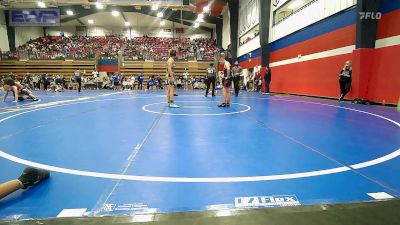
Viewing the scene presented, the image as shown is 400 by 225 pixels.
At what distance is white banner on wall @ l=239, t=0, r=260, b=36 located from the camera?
23.6 metres

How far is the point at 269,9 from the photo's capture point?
20.8 m

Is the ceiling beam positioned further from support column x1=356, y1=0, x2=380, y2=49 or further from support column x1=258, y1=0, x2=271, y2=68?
support column x1=356, y1=0, x2=380, y2=49

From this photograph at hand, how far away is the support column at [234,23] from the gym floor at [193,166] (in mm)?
25670

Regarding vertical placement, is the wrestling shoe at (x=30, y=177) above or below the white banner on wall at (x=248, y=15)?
below

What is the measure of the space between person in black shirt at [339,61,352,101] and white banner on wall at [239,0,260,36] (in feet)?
42.3

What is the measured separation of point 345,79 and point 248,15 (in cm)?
1625

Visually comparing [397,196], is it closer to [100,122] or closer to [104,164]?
[104,164]

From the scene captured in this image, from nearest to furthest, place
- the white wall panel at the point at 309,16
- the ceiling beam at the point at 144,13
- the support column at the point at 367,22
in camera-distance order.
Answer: the support column at the point at 367,22, the white wall panel at the point at 309,16, the ceiling beam at the point at 144,13

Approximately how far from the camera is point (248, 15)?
2598 cm

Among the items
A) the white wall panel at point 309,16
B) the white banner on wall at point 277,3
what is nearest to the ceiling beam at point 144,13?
the white banner on wall at point 277,3

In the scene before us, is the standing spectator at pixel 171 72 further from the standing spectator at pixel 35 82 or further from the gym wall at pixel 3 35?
the gym wall at pixel 3 35

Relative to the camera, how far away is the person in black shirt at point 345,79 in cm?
1145


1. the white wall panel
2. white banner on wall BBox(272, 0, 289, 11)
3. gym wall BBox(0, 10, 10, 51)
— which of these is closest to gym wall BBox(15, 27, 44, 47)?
gym wall BBox(0, 10, 10, 51)

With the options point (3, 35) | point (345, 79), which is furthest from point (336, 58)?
point (3, 35)
